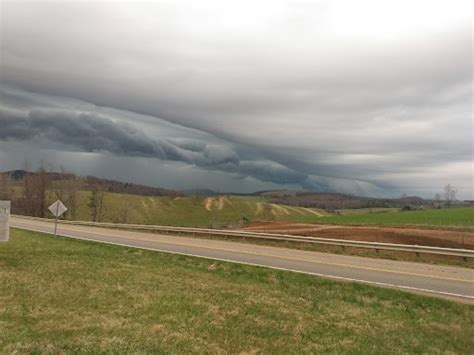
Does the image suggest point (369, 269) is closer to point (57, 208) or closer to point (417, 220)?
point (57, 208)

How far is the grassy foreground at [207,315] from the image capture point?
6836mm

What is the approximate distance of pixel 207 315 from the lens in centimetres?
842

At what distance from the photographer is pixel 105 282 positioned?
10938 millimetres

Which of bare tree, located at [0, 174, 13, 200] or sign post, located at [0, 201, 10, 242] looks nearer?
sign post, located at [0, 201, 10, 242]

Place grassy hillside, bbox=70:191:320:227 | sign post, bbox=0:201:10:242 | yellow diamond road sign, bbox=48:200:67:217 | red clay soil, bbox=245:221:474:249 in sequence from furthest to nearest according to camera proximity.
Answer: grassy hillside, bbox=70:191:320:227, red clay soil, bbox=245:221:474:249, yellow diamond road sign, bbox=48:200:67:217, sign post, bbox=0:201:10:242

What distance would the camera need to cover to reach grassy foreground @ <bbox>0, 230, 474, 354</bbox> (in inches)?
269

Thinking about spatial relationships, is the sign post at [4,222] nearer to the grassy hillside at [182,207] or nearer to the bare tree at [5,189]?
the bare tree at [5,189]

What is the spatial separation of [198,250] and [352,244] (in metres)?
8.69

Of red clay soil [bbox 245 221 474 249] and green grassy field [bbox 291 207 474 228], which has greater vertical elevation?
green grassy field [bbox 291 207 474 228]

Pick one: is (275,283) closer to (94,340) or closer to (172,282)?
(172,282)

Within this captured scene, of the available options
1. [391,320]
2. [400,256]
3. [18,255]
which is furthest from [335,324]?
[400,256]

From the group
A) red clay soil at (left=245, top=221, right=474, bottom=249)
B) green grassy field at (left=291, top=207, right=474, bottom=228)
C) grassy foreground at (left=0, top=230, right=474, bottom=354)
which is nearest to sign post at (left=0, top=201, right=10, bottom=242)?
grassy foreground at (left=0, top=230, right=474, bottom=354)

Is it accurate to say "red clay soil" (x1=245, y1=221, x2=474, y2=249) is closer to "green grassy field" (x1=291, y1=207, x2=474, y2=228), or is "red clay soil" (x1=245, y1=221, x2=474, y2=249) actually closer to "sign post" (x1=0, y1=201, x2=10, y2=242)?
"green grassy field" (x1=291, y1=207, x2=474, y2=228)

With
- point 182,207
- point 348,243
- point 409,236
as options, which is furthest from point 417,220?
point 182,207
